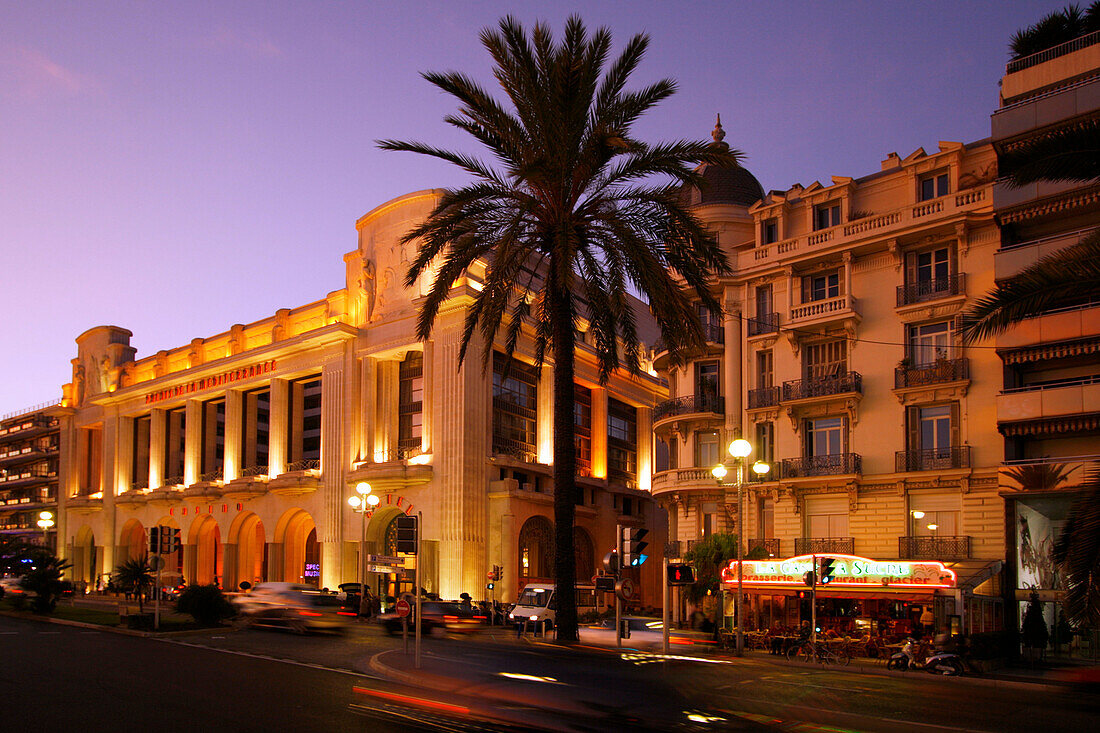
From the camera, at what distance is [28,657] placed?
827 inches

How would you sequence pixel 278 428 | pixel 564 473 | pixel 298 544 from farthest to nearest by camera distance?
1. pixel 298 544
2. pixel 278 428
3. pixel 564 473

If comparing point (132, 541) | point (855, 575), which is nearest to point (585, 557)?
point (855, 575)

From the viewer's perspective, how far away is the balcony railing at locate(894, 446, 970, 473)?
34.2 m

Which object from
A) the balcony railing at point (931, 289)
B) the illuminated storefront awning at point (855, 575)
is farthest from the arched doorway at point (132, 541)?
the balcony railing at point (931, 289)

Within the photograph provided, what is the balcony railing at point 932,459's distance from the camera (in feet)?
112

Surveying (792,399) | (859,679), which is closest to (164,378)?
(792,399)

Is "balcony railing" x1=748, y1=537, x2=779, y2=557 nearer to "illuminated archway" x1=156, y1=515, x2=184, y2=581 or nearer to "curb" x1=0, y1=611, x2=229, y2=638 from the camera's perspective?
"curb" x1=0, y1=611, x2=229, y2=638

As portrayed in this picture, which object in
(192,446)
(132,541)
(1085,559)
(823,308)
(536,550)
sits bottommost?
(132,541)

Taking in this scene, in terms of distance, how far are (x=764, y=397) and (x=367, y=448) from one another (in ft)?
92.8

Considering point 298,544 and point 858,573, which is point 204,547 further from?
point 858,573

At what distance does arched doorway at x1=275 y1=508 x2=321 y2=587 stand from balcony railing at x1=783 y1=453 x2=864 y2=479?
37277mm

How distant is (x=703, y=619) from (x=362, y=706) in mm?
27279

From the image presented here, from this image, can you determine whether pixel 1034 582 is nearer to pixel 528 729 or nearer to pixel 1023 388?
pixel 1023 388

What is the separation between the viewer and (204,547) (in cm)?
7219
